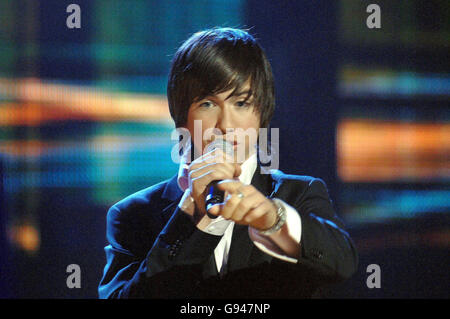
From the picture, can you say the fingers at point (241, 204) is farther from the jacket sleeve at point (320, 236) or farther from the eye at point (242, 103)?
the eye at point (242, 103)

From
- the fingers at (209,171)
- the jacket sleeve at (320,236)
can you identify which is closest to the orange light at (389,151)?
the jacket sleeve at (320,236)

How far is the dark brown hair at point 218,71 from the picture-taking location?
4.35 feet

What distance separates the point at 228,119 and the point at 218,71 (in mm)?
143

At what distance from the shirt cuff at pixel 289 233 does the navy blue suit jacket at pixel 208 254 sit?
0.02 m

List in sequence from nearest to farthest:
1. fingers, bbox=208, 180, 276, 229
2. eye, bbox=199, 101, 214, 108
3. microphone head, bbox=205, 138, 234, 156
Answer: fingers, bbox=208, 180, 276, 229 < microphone head, bbox=205, 138, 234, 156 < eye, bbox=199, 101, 214, 108

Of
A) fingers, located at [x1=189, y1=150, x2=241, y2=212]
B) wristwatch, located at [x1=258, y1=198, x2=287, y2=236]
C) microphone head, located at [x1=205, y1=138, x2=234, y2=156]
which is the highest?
microphone head, located at [x1=205, y1=138, x2=234, y2=156]

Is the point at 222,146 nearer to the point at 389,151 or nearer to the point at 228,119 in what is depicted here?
the point at 228,119

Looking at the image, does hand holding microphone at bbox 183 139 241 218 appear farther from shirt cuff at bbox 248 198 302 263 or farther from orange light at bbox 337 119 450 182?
orange light at bbox 337 119 450 182

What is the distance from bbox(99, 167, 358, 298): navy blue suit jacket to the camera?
3.89 feet

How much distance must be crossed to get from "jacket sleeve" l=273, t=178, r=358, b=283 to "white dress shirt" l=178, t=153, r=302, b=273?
0.03 metres

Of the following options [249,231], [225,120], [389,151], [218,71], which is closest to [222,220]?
[249,231]

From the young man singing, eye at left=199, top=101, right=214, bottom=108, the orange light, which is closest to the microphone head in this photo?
the young man singing
